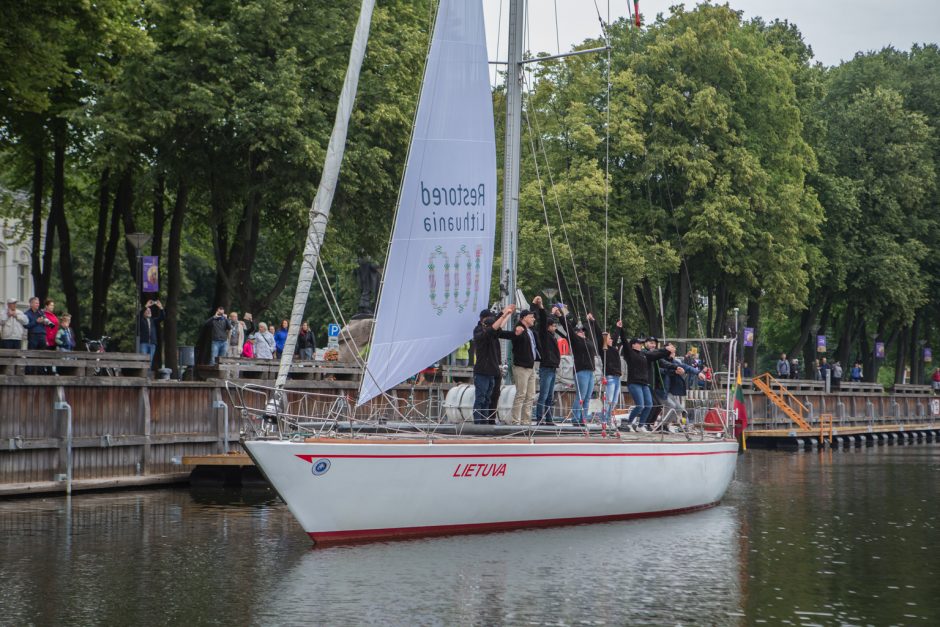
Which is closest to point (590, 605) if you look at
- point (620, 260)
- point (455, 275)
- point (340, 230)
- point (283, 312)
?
point (455, 275)

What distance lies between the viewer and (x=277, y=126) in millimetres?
36531

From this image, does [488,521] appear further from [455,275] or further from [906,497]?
[906,497]

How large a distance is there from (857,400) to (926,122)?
1699 centimetres

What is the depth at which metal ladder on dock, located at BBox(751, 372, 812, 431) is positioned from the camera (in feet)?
182

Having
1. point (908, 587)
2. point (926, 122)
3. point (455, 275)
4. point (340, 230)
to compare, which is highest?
point (926, 122)

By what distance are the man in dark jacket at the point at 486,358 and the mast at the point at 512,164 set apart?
762mm

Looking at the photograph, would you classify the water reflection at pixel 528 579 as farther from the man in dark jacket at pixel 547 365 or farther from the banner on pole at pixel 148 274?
the banner on pole at pixel 148 274

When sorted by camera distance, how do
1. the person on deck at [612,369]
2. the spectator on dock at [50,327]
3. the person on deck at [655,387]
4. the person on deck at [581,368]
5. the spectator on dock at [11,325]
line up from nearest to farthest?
1. the person on deck at [581,368]
2. the person on deck at [655,387]
3. the person on deck at [612,369]
4. the spectator on dock at [11,325]
5. the spectator on dock at [50,327]

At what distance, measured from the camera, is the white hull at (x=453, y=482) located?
1869cm

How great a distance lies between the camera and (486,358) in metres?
21.0

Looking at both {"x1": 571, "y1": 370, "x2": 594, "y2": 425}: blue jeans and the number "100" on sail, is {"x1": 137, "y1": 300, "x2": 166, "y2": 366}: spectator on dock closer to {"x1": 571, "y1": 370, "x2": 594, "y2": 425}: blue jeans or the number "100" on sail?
{"x1": 571, "y1": 370, "x2": 594, "y2": 425}: blue jeans

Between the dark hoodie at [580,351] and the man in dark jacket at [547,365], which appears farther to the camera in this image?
the dark hoodie at [580,351]

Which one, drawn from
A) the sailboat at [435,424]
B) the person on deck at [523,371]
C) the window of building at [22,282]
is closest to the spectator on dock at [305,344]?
the person on deck at [523,371]

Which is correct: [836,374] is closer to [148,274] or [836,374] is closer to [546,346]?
[148,274]
